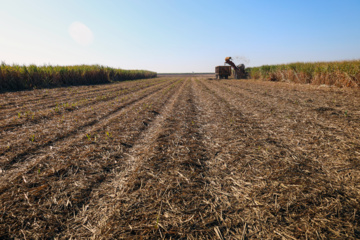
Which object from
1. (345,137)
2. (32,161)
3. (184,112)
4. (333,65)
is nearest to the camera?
(32,161)

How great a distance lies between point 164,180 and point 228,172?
1215mm

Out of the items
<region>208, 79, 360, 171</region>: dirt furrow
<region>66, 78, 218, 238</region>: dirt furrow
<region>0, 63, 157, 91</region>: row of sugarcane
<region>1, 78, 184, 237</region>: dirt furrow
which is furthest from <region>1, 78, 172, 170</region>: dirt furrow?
<region>0, 63, 157, 91</region>: row of sugarcane

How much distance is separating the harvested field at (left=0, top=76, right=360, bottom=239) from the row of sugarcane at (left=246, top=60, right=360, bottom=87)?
988 centimetres

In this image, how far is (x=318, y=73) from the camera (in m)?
15.0

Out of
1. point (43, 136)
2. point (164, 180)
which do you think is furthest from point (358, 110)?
point (43, 136)

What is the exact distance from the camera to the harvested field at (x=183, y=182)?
2.05 meters

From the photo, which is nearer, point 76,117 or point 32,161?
point 32,161

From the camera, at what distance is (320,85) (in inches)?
571

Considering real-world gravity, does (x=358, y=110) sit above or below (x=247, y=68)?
below

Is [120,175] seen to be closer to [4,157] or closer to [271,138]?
[4,157]

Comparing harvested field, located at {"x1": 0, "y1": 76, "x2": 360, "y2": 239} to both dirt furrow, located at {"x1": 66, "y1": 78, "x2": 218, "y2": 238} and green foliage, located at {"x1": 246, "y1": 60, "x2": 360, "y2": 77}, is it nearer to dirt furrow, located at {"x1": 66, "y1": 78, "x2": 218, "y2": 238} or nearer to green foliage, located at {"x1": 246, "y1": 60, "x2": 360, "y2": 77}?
dirt furrow, located at {"x1": 66, "y1": 78, "x2": 218, "y2": 238}

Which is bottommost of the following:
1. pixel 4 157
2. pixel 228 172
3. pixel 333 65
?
pixel 228 172

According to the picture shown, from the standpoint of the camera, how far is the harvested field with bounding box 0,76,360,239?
2054 mm

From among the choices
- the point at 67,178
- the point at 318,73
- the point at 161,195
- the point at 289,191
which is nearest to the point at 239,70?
the point at 318,73
